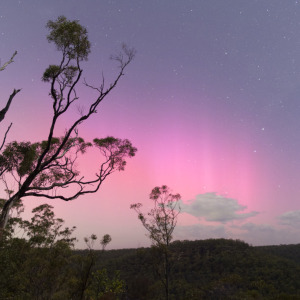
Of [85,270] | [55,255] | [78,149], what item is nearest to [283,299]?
[85,270]

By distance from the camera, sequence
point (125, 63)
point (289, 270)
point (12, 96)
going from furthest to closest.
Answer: point (289, 270) → point (125, 63) → point (12, 96)

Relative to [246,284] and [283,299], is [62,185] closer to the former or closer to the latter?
[283,299]

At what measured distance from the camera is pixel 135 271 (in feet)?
237

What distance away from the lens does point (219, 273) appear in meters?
66.2

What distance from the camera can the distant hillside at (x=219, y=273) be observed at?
47.8m

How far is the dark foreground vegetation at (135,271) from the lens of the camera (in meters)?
24.5

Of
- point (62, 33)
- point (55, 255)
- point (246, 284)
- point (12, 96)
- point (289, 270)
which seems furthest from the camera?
point (289, 270)

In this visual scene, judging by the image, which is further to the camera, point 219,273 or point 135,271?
point 135,271

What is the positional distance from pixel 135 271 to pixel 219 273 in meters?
24.0

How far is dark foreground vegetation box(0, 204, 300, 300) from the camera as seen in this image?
24453 millimetres

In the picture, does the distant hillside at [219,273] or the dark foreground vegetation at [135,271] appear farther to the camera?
the distant hillside at [219,273]

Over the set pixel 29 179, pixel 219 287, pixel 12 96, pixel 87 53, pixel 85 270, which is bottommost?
pixel 219 287

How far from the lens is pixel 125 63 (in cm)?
1424

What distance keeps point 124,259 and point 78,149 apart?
75.6m
